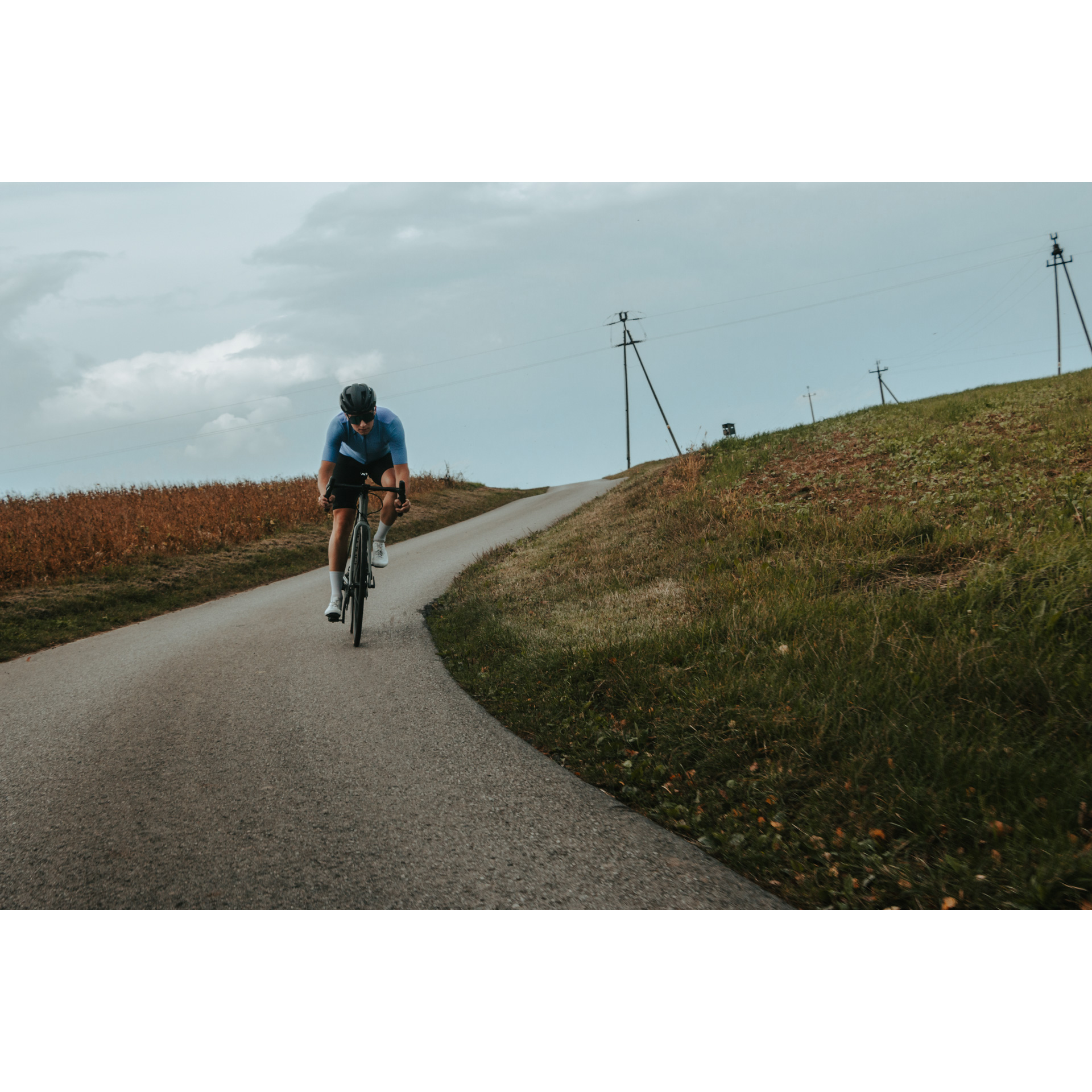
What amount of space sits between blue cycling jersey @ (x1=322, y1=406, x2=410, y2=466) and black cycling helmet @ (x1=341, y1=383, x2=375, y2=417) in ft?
0.83

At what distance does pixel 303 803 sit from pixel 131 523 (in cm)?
1543

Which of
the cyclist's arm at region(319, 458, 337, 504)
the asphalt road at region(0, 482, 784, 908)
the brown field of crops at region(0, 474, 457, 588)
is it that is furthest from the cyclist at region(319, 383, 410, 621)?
the brown field of crops at region(0, 474, 457, 588)

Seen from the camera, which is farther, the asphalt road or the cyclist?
the cyclist

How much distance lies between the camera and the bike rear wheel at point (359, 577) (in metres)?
Answer: 7.71

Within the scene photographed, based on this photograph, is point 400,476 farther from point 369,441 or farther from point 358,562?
point 358,562

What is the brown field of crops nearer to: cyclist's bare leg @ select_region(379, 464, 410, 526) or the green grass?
the green grass

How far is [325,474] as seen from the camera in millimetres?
7812

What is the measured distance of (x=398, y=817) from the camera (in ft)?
12.0

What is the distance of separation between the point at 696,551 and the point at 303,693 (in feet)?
16.3

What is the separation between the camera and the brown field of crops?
1327 centimetres

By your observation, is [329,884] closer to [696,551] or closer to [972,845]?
[972,845]

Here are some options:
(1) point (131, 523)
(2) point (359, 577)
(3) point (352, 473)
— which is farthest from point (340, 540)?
(1) point (131, 523)

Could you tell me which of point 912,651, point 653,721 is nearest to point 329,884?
point 653,721

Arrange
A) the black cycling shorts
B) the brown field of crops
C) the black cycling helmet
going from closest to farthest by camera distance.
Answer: the black cycling helmet < the black cycling shorts < the brown field of crops
